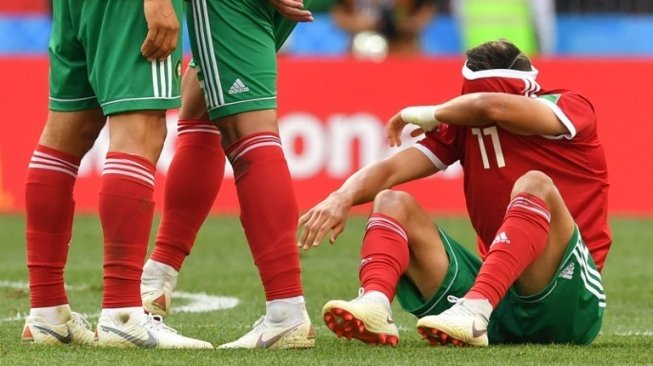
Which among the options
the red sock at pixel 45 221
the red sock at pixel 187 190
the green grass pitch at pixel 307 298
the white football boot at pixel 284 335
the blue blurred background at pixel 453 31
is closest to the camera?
the green grass pitch at pixel 307 298

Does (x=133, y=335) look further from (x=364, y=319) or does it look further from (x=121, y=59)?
(x=121, y=59)

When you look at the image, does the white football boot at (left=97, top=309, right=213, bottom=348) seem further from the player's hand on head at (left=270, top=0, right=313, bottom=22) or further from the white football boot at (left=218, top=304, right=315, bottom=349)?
the player's hand on head at (left=270, top=0, right=313, bottom=22)

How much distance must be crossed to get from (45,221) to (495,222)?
1424 millimetres

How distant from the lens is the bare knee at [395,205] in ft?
15.0

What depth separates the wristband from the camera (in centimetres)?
475

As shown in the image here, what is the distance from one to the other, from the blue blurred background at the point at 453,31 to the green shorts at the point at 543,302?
9.04 m

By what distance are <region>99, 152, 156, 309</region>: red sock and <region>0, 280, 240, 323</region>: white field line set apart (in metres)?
1.18

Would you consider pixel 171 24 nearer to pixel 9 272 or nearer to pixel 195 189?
pixel 195 189

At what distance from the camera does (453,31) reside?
14.5 metres

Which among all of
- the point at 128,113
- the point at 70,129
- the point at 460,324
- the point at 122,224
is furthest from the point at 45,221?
the point at 460,324

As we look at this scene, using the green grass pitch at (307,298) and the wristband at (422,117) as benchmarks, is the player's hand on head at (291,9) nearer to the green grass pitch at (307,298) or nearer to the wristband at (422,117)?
the wristband at (422,117)

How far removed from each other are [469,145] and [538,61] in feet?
20.9

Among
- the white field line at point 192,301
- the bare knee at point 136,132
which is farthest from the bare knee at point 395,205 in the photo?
the white field line at point 192,301

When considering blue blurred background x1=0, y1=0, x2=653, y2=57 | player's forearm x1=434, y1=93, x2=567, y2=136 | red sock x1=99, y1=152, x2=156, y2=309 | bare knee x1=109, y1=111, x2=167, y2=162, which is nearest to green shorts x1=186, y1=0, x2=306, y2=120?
bare knee x1=109, y1=111, x2=167, y2=162
